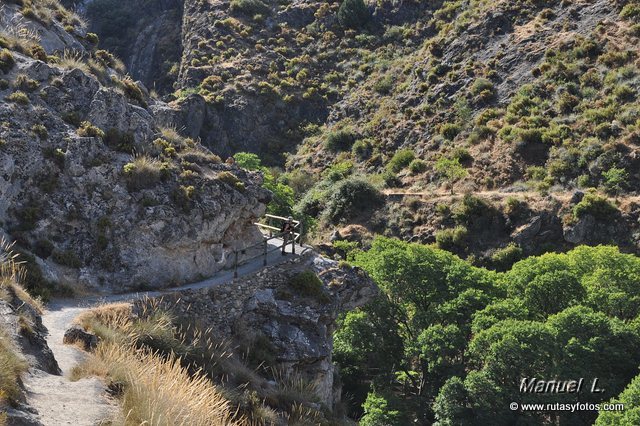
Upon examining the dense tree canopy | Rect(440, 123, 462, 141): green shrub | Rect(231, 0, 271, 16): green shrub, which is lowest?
the dense tree canopy

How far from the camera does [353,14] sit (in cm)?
8150

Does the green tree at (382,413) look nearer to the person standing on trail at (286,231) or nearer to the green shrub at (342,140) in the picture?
the person standing on trail at (286,231)

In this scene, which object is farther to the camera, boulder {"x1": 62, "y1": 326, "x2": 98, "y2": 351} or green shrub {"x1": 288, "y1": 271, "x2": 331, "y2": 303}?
green shrub {"x1": 288, "y1": 271, "x2": 331, "y2": 303}

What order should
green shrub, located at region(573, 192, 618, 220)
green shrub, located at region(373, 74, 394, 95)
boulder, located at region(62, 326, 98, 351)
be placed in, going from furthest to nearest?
green shrub, located at region(373, 74, 394, 95) → green shrub, located at region(573, 192, 618, 220) → boulder, located at region(62, 326, 98, 351)

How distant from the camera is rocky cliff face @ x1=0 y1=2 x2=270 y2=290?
678 inches

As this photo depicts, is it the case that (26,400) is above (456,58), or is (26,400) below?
below

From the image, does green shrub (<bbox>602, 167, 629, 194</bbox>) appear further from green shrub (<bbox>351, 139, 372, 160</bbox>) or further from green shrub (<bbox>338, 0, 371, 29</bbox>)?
green shrub (<bbox>338, 0, 371, 29</bbox>)

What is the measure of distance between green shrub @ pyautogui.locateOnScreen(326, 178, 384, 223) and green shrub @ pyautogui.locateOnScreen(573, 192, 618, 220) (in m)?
16.4

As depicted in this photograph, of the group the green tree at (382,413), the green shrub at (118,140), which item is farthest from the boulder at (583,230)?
the green shrub at (118,140)

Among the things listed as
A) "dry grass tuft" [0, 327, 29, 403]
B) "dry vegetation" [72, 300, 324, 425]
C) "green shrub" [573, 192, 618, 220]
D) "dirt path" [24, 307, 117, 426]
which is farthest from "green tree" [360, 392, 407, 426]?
"dry grass tuft" [0, 327, 29, 403]

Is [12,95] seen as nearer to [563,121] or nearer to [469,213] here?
[469,213]

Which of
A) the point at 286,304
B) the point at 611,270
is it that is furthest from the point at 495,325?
the point at 286,304

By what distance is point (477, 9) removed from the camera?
226ft

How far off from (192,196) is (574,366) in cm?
1868
